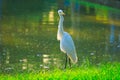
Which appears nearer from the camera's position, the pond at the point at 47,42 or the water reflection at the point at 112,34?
the pond at the point at 47,42

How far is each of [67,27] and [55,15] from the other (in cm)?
548

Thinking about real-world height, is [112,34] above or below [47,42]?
below

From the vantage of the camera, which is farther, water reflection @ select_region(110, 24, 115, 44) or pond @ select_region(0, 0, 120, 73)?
water reflection @ select_region(110, 24, 115, 44)

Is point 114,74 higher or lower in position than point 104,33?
higher

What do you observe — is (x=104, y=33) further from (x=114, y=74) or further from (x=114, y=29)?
(x=114, y=74)

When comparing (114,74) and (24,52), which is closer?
(114,74)

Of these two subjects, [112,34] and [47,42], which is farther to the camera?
[112,34]

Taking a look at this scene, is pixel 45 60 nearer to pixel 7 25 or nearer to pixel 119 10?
pixel 7 25

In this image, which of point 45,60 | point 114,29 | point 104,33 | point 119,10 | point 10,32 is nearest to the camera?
point 45,60

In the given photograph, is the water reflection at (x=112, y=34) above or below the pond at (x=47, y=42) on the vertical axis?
below

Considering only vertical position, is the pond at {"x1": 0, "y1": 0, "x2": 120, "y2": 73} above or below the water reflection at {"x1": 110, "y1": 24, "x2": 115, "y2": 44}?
above

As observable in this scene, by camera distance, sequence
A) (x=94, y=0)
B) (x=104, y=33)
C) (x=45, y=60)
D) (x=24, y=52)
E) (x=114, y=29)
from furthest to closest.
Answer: (x=94, y=0) → (x=114, y=29) → (x=104, y=33) → (x=24, y=52) → (x=45, y=60)

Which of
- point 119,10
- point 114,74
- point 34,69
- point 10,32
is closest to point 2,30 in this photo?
point 10,32

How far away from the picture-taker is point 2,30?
24.4 m
